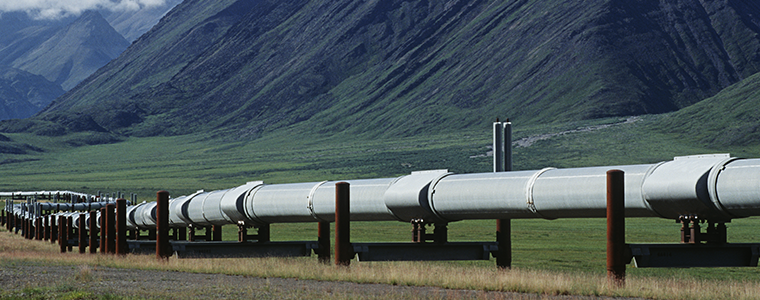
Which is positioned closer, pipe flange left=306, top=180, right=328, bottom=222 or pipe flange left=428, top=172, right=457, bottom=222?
pipe flange left=428, top=172, right=457, bottom=222

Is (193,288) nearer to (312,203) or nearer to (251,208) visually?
(312,203)

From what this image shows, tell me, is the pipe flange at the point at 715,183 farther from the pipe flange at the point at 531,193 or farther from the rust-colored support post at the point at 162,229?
the rust-colored support post at the point at 162,229

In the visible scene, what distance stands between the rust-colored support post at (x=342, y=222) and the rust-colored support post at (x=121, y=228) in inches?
384

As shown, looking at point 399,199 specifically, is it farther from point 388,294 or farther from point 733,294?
point 733,294

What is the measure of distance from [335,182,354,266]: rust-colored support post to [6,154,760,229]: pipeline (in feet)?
4.96

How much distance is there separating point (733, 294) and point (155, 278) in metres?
12.2

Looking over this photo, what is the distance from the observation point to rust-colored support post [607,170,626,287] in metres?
18.4

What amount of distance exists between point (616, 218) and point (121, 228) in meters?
17.5

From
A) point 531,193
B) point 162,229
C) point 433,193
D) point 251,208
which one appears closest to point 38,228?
point 162,229

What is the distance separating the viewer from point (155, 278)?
2178 cm

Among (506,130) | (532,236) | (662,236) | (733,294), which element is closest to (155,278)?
(506,130)

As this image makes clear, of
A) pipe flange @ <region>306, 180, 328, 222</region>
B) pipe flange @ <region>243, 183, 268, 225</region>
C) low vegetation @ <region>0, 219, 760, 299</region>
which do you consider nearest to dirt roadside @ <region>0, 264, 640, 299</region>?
low vegetation @ <region>0, 219, 760, 299</region>

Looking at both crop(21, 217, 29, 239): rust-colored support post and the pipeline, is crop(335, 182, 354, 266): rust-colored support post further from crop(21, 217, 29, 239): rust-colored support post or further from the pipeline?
crop(21, 217, 29, 239): rust-colored support post

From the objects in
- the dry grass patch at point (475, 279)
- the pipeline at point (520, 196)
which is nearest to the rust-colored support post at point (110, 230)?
the pipeline at point (520, 196)
